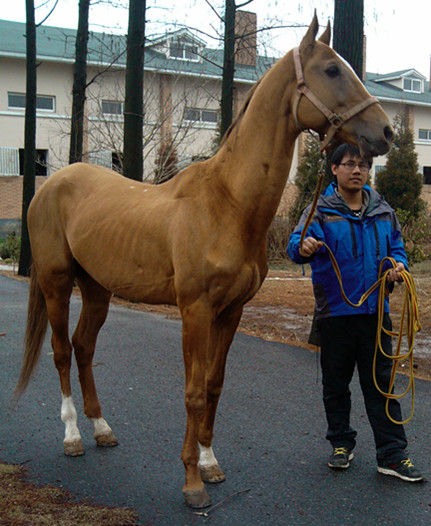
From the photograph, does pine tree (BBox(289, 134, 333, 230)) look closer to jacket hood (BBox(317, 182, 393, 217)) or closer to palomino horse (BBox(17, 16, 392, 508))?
jacket hood (BBox(317, 182, 393, 217))

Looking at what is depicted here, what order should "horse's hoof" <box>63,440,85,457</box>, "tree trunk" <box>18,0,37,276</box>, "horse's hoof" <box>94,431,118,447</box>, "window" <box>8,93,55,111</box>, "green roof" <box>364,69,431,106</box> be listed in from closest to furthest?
"horse's hoof" <box>63,440,85,457</box>, "horse's hoof" <box>94,431,118,447</box>, "tree trunk" <box>18,0,37,276</box>, "window" <box>8,93,55,111</box>, "green roof" <box>364,69,431,106</box>

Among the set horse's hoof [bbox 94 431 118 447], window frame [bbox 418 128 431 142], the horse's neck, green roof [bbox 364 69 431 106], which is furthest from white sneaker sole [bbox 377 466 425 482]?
window frame [bbox 418 128 431 142]

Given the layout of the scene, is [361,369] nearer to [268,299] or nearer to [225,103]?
[268,299]

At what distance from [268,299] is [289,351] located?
3863 mm

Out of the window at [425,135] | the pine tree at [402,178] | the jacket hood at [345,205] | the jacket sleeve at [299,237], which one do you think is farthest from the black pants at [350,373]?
the window at [425,135]

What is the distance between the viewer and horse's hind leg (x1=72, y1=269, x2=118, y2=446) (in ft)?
14.0

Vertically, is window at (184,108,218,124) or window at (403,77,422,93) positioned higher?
window at (403,77,422,93)

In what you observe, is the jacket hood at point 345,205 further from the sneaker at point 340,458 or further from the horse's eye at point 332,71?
the sneaker at point 340,458

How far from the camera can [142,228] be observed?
12.0 feet

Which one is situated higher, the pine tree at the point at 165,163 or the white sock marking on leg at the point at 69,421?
the pine tree at the point at 165,163

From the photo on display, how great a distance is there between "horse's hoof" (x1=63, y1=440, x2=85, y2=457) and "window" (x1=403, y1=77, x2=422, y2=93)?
3991 centimetres

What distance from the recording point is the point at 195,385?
3318mm

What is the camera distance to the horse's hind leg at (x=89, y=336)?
425 centimetres

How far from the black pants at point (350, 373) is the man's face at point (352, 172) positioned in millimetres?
844
